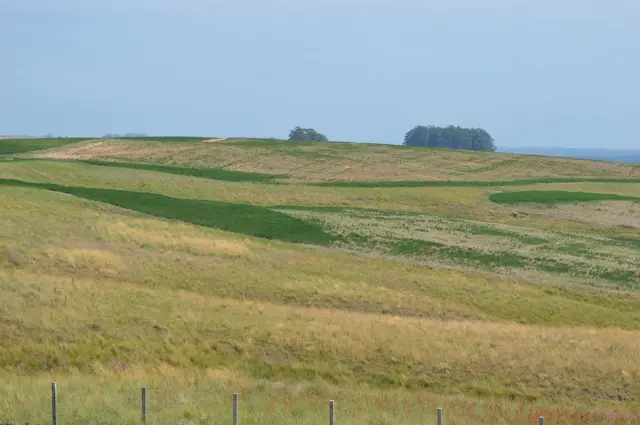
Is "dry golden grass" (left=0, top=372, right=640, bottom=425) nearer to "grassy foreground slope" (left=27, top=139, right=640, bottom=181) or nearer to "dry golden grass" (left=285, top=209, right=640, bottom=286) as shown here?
"dry golden grass" (left=285, top=209, right=640, bottom=286)

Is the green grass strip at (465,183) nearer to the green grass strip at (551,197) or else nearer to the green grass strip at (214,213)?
the green grass strip at (551,197)

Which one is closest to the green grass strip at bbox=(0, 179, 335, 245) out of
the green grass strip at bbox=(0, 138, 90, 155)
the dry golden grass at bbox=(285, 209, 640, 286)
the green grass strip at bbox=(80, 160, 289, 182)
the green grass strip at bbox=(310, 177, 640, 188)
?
the dry golden grass at bbox=(285, 209, 640, 286)

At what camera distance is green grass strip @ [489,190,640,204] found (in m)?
74.4

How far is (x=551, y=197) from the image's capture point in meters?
75.9

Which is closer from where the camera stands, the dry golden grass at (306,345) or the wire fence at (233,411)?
the wire fence at (233,411)

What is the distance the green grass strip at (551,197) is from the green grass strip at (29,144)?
6644cm

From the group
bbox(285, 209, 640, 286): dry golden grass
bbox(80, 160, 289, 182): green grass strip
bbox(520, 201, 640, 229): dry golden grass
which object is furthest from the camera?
bbox(80, 160, 289, 182): green grass strip

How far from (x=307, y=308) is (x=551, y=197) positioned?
4903cm

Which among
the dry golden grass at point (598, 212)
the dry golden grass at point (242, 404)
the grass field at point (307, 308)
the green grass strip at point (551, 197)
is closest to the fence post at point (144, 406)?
the dry golden grass at point (242, 404)

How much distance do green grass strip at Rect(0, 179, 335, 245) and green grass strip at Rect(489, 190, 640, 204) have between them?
26.0m

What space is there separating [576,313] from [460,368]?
42.5 ft

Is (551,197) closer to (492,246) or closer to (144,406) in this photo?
(492,246)

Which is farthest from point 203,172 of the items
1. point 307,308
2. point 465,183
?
point 307,308

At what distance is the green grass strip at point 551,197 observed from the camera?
244ft
